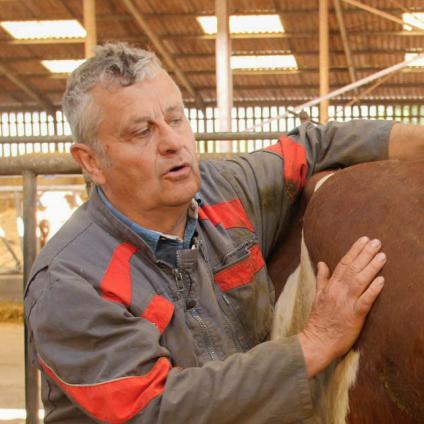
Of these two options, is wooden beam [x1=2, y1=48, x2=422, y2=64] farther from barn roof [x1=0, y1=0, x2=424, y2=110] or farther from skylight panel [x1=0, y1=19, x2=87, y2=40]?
skylight panel [x1=0, y1=19, x2=87, y2=40]

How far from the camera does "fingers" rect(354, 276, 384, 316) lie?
4.04 ft

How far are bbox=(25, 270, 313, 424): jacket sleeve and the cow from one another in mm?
102

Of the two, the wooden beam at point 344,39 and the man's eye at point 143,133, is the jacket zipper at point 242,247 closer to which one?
the man's eye at point 143,133

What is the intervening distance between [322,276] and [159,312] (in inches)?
13.2

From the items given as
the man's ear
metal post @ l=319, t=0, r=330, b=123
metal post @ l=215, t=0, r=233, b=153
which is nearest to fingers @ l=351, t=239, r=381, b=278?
the man's ear

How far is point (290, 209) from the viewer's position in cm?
182

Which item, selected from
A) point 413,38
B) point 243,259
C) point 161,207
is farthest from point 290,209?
point 413,38

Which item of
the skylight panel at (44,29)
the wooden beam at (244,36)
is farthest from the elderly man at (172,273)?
the wooden beam at (244,36)

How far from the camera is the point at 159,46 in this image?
13.0 meters

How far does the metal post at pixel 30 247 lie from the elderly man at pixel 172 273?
63cm

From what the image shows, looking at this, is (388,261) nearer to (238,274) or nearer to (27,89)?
(238,274)

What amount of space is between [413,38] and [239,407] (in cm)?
1216

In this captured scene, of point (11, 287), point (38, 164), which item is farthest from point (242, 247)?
point (11, 287)

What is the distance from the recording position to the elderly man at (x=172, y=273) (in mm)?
1336
